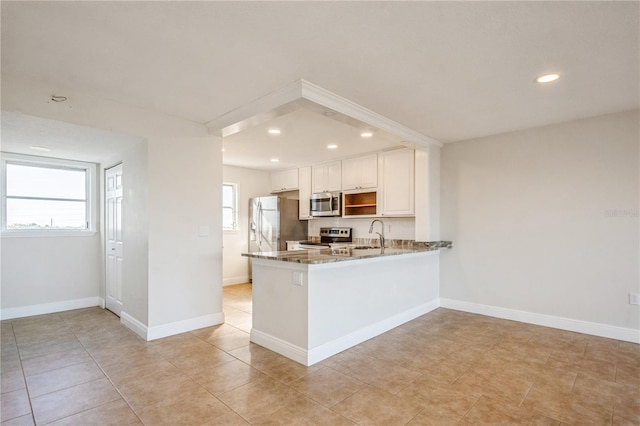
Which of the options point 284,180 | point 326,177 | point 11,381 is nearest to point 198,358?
point 11,381

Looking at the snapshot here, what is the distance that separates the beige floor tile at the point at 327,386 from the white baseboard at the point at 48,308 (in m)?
3.78

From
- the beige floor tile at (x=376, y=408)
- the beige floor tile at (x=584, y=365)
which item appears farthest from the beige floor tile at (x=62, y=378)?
the beige floor tile at (x=584, y=365)

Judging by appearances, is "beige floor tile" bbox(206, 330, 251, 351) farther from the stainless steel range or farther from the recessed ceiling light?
the recessed ceiling light

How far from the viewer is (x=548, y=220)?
3824 mm

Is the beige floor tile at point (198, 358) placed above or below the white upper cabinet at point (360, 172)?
below

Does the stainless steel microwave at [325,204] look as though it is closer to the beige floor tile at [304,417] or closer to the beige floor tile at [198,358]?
the beige floor tile at [198,358]

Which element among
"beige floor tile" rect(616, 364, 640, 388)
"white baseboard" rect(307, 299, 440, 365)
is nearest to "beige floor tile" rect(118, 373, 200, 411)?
"white baseboard" rect(307, 299, 440, 365)

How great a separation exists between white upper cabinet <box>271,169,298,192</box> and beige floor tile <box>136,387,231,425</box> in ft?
15.5

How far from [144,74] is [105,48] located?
37 centimetres

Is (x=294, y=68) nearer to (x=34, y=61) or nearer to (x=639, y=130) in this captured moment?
(x=34, y=61)

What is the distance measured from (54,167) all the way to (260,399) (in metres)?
4.50

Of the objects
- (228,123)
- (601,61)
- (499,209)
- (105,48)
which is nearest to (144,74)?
(105,48)

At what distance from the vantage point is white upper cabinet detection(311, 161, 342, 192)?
579cm

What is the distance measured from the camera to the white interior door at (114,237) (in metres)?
4.18
